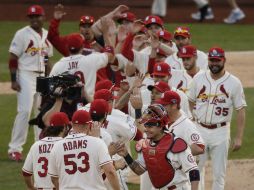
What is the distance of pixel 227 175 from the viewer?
1486cm

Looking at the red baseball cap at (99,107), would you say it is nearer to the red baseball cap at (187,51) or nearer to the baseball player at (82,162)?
the baseball player at (82,162)

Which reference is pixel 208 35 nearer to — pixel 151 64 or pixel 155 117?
pixel 151 64

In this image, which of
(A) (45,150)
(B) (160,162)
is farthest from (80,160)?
(B) (160,162)

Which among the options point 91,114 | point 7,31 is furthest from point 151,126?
point 7,31

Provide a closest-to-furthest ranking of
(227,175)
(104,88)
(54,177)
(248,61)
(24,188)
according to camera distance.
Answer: (54,177) < (104,88) < (24,188) < (227,175) < (248,61)

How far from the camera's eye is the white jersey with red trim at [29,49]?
15484mm

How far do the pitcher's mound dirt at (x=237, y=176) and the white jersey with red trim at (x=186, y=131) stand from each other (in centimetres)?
284

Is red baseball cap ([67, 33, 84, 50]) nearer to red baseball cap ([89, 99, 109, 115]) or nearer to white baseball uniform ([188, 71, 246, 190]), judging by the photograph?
white baseball uniform ([188, 71, 246, 190])

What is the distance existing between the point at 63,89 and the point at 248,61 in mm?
9221

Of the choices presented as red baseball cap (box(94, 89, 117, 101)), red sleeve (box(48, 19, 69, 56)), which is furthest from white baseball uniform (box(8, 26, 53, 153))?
red baseball cap (box(94, 89, 117, 101))

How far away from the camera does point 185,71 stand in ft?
47.2

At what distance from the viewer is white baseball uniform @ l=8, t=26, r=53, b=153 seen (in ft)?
50.4

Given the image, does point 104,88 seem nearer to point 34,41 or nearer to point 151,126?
point 151,126

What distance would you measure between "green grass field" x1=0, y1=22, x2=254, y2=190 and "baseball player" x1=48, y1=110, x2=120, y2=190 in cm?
359
